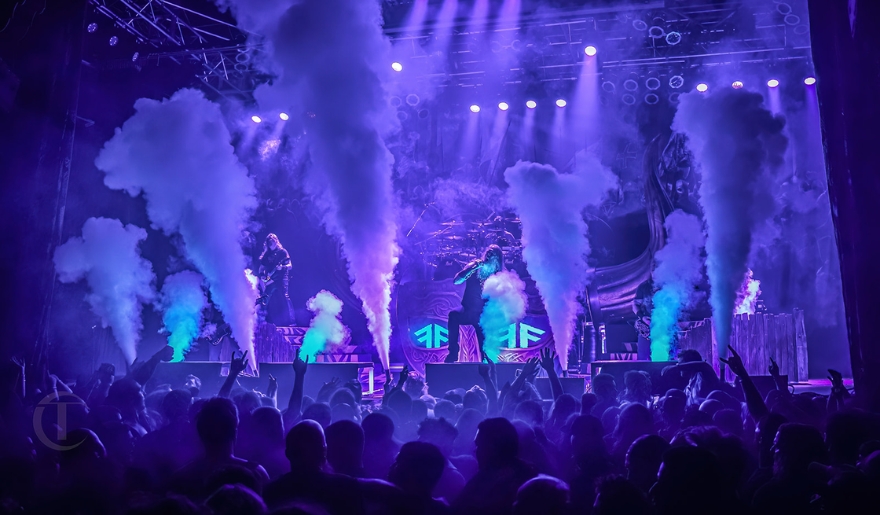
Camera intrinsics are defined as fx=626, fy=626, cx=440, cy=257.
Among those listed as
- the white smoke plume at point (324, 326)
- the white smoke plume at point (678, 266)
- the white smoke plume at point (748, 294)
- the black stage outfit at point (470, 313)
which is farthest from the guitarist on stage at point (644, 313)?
the white smoke plume at point (324, 326)

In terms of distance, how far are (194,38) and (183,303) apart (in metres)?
6.85

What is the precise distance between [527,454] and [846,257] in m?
4.37

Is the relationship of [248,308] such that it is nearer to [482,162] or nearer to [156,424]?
[482,162]

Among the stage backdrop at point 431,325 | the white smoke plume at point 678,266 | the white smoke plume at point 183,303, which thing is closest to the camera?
the white smoke plume at point 678,266

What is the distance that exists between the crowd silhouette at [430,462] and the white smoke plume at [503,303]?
1204 cm

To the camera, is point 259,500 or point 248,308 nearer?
point 259,500

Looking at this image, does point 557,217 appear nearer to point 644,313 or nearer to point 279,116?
point 644,313

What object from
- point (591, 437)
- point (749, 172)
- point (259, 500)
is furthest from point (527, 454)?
point (749, 172)

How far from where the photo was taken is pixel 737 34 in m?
14.3

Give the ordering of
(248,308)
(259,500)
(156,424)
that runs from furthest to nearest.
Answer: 1. (248,308)
2. (156,424)
3. (259,500)

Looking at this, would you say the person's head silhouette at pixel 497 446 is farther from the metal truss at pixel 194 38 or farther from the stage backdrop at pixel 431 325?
the stage backdrop at pixel 431 325

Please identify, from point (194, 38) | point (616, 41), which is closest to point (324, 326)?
point (194, 38)

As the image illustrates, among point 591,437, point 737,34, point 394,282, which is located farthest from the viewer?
point 394,282

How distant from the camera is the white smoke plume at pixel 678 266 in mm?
15991
